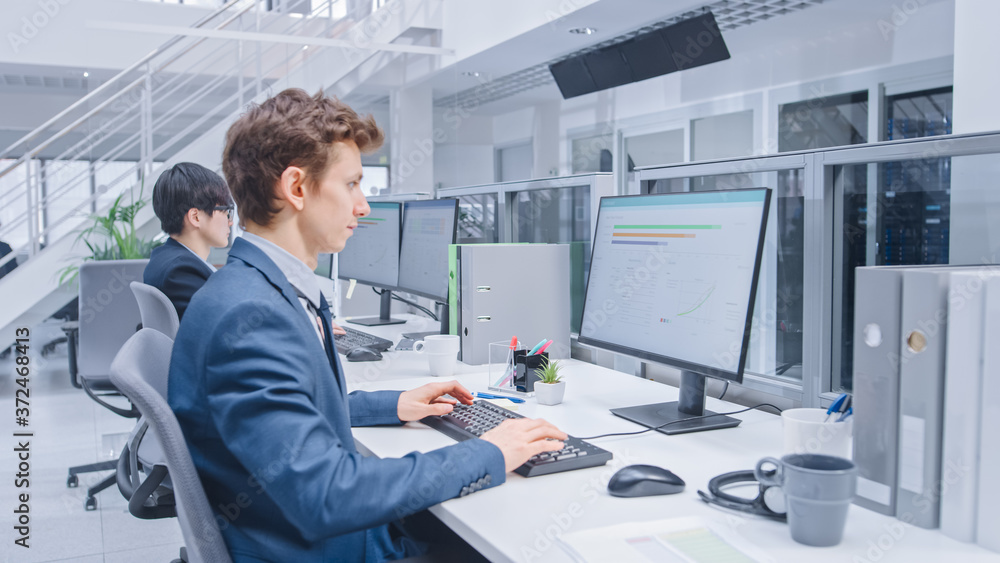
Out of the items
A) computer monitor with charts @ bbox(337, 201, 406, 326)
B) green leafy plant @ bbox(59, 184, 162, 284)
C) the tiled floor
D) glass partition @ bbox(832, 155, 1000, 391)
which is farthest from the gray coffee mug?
green leafy plant @ bbox(59, 184, 162, 284)

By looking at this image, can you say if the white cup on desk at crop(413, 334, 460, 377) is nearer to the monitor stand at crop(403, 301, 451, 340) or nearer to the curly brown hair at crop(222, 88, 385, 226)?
the monitor stand at crop(403, 301, 451, 340)

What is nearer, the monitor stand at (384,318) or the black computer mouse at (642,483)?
the black computer mouse at (642,483)

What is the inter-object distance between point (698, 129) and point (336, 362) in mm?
5127

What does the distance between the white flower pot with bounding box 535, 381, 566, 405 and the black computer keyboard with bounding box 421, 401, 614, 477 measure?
0.15m

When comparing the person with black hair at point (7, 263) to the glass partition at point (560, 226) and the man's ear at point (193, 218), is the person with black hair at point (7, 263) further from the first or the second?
the glass partition at point (560, 226)

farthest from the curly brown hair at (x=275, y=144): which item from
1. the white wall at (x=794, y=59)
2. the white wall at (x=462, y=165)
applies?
the white wall at (x=462, y=165)

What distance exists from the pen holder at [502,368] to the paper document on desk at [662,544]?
762 mm

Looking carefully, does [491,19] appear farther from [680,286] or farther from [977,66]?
[680,286]

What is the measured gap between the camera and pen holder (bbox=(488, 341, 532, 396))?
170 centimetres

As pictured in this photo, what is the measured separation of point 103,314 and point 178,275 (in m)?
1.05

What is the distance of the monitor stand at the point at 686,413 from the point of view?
134 cm

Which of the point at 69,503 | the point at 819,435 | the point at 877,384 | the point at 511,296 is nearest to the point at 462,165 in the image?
the point at 69,503

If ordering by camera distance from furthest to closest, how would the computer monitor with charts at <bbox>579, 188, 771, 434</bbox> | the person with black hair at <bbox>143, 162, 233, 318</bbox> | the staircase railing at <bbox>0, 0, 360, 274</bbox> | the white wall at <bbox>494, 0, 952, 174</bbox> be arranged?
1. the staircase railing at <bbox>0, 0, 360, 274</bbox>
2. the white wall at <bbox>494, 0, 952, 174</bbox>
3. the person with black hair at <bbox>143, 162, 233, 318</bbox>
4. the computer monitor with charts at <bbox>579, 188, 771, 434</bbox>

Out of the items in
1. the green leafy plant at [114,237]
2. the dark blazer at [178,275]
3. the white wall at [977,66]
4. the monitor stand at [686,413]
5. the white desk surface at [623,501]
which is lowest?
the white desk surface at [623,501]
